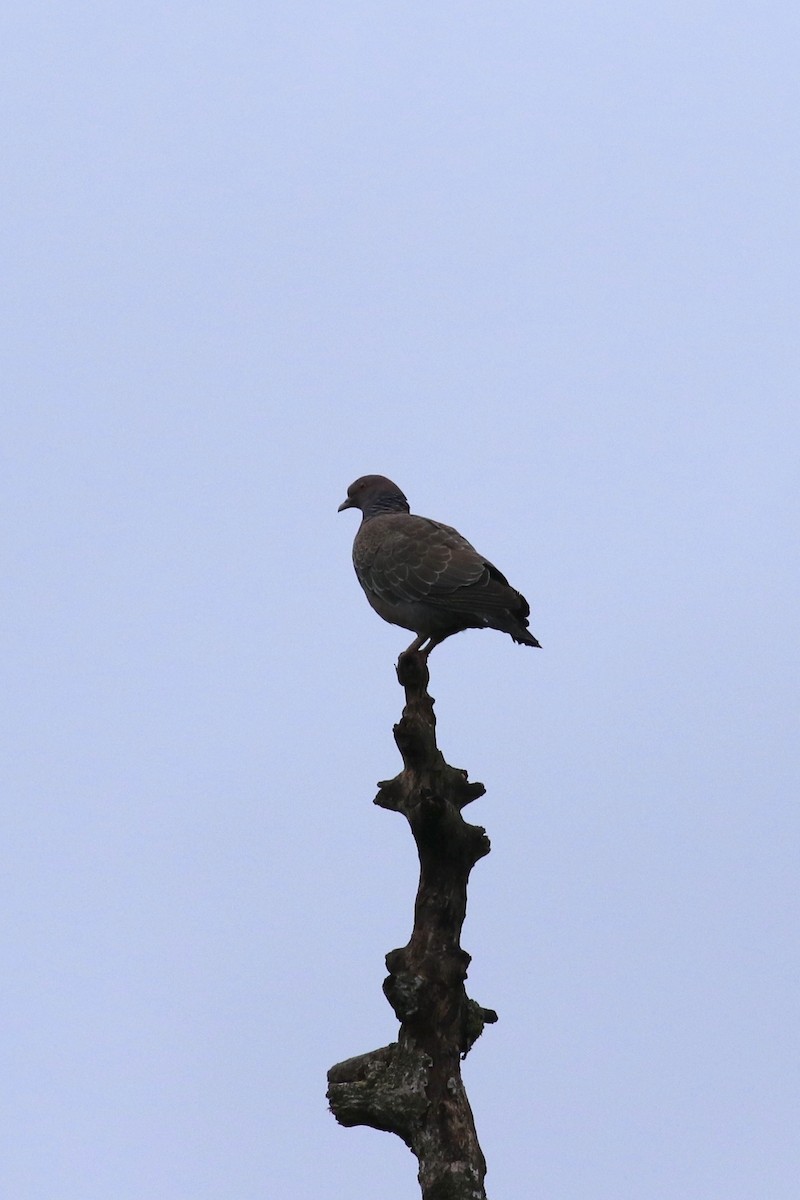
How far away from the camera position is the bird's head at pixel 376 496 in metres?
14.3

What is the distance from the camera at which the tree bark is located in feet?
33.0

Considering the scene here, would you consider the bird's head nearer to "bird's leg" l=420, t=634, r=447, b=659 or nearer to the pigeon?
the pigeon

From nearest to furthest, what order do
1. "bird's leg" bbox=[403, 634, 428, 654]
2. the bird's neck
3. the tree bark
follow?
the tree bark < "bird's leg" bbox=[403, 634, 428, 654] < the bird's neck

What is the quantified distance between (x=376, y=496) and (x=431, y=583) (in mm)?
2469

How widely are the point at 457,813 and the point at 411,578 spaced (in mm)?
2364

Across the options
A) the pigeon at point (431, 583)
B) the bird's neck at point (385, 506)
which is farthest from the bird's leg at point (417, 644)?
the bird's neck at point (385, 506)

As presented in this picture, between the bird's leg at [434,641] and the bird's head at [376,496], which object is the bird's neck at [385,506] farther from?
the bird's leg at [434,641]

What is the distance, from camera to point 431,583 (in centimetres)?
1219

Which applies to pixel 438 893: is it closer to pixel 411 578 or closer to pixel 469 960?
pixel 469 960

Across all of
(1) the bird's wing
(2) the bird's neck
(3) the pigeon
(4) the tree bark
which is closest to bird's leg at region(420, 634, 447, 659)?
(3) the pigeon

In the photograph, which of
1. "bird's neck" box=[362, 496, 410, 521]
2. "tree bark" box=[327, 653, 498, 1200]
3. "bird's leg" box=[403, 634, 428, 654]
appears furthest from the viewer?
"bird's neck" box=[362, 496, 410, 521]

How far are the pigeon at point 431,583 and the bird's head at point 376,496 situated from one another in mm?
796

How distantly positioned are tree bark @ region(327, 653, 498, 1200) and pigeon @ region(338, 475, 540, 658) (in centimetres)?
110

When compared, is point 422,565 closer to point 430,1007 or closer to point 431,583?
point 431,583
